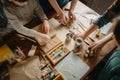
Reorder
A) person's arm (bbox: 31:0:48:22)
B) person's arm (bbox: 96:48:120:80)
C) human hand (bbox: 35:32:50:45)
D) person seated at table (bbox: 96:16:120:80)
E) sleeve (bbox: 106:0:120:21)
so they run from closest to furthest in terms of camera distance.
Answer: person seated at table (bbox: 96:16:120:80) → person's arm (bbox: 96:48:120:80) → sleeve (bbox: 106:0:120:21) → human hand (bbox: 35:32:50:45) → person's arm (bbox: 31:0:48:22)

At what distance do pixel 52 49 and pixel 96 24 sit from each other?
0.44 m

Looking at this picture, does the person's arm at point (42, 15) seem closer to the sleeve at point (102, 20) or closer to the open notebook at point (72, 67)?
the open notebook at point (72, 67)

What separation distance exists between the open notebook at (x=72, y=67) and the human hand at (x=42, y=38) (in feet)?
0.72

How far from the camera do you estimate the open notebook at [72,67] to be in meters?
1.27

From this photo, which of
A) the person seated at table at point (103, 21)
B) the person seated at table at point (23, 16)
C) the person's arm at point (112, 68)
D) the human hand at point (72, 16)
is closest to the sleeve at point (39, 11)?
the person seated at table at point (23, 16)

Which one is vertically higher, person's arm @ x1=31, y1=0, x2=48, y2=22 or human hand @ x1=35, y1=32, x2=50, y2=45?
person's arm @ x1=31, y1=0, x2=48, y2=22

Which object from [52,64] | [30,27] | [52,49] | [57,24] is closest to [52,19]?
[57,24]

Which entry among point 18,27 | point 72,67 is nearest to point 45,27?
point 18,27

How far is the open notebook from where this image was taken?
1267 mm

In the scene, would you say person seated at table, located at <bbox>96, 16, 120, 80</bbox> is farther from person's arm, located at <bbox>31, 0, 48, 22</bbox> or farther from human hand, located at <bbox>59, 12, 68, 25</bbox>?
person's arm, located at <bbox>31, 0, 48, 22</bbox>

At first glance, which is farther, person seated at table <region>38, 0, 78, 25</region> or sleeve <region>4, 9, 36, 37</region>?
person seated at table <region>38, 0, 78, 25</region>

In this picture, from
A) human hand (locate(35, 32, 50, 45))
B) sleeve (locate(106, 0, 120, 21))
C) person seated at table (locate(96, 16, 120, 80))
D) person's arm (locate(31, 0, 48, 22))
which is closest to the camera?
person seated at table (locate(96, 16, 120, 80))

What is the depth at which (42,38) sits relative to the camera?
54.0 inches

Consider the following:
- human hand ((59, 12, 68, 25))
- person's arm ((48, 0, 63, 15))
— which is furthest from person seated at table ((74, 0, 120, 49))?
person's arm ((48, 0, 63, 15))
